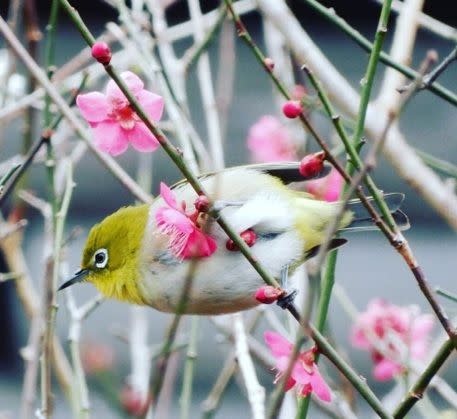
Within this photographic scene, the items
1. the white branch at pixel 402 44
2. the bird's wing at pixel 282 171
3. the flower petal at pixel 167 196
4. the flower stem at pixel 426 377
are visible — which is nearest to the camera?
the flower stem at pixel 426 377

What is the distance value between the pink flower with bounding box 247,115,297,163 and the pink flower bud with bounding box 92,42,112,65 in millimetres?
2023

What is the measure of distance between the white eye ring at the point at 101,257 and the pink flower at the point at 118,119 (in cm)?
71

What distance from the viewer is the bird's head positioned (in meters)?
2.44

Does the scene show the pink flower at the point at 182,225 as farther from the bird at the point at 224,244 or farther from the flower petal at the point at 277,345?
the bird at the point at 224,244

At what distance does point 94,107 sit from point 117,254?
73cm

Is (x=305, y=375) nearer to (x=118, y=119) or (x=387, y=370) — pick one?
(x=118, y=119)

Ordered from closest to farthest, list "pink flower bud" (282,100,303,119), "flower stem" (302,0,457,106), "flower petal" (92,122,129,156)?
"pink flower bud" (282,100,303,119) → "flower petal" (92,122,129,156) → "flower stem" (302,0,457,106)

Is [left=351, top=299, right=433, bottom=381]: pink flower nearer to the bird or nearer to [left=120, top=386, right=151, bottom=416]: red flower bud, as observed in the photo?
the bird

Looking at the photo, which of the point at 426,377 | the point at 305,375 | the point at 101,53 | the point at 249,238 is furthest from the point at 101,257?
the point at 426,377

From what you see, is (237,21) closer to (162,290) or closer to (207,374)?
(162,290)

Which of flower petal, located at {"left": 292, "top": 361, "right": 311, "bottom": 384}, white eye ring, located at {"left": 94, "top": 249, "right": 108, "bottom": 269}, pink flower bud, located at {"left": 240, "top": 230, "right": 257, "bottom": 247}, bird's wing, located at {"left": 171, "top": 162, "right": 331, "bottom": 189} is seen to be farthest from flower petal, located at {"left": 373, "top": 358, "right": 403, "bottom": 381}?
flower petal, located at {"left": 292, "top": 361, "right": 311, "bottom": 384}

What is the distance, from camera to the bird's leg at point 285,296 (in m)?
1.62

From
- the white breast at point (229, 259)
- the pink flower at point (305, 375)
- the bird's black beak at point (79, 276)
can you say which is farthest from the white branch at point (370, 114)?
the pink flower at point (305, 375)

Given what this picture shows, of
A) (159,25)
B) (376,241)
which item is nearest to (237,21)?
(159,25)
